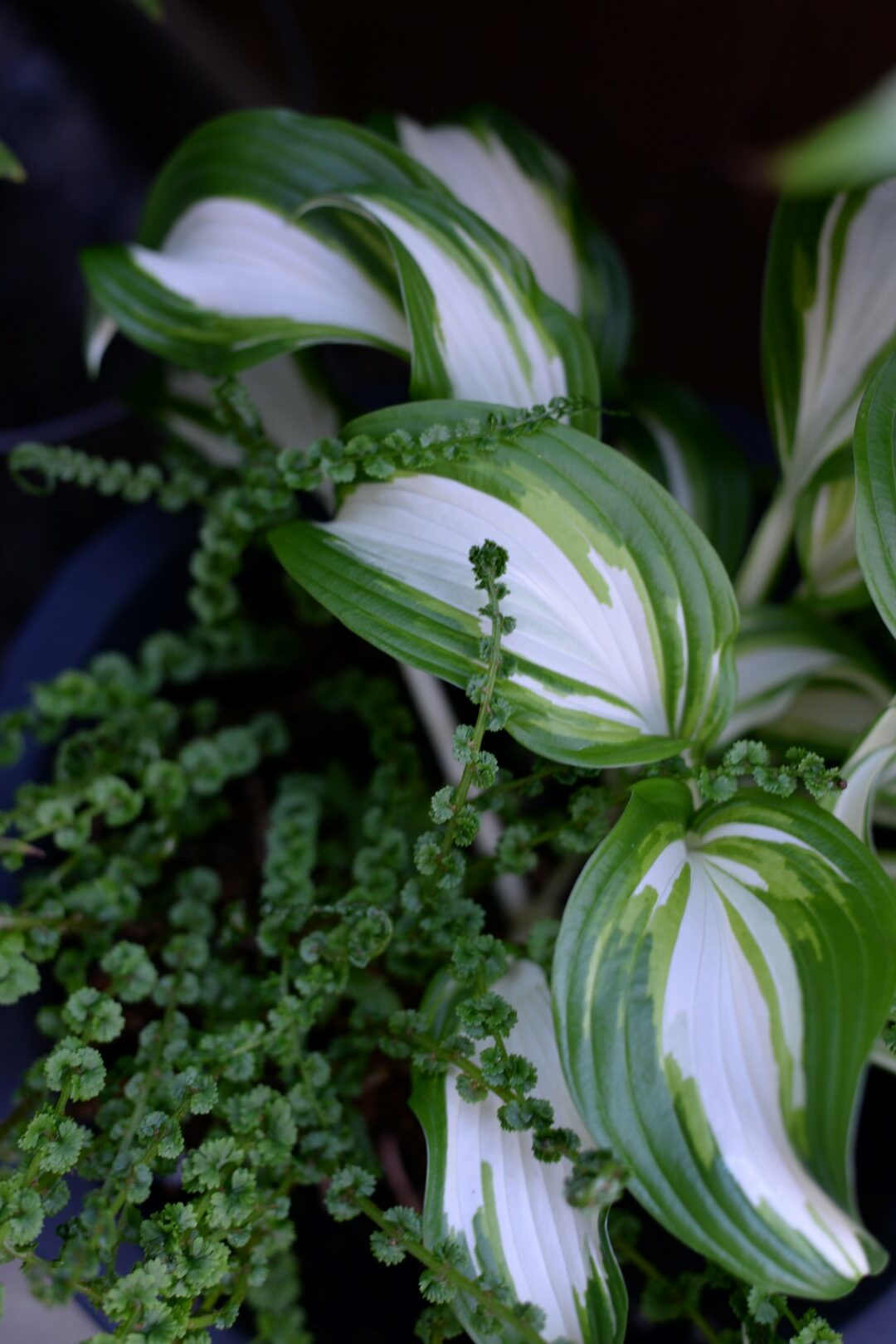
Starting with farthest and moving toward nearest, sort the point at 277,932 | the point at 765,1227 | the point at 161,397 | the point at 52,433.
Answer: the point at 52,433 → the point at 161,397 → the point at 277,932 → the point at 765,1227

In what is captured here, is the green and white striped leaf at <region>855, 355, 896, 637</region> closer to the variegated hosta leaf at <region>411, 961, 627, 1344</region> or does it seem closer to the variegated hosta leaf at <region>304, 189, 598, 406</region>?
the variegated hosta leaf at <region>304, 189, 598, 406</region>

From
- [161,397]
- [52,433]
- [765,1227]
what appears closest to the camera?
[765,1227]

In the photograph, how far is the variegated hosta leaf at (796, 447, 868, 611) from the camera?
1.85ft

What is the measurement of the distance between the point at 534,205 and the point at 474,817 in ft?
1.27

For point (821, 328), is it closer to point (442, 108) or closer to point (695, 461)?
point (695, 461)

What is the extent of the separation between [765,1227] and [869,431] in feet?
0.97

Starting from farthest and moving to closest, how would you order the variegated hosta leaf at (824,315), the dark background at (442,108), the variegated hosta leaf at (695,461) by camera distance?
1. the dark background at (442,108)
2. the variegated hosta leaf at (695,461)
3. the variegated hosta leaf at (824,315)

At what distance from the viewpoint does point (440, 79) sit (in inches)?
38.7

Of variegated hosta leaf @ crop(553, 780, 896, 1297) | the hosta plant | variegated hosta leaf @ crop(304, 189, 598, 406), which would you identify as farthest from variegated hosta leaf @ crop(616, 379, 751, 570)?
variegated hosta leaf @ crop(553, 780, 896, 1297)

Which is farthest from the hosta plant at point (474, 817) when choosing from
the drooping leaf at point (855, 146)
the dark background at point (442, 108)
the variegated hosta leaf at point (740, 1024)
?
the dark background at point (442, 108)

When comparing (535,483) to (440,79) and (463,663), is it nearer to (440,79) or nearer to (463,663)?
(463,663)

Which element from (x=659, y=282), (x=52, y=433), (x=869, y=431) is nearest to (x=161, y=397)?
(x=52, y=433)

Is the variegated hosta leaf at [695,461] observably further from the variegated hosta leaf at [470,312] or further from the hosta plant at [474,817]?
the variegated hosta leaf at [470,312]

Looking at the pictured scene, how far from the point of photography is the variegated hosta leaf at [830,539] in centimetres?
56
